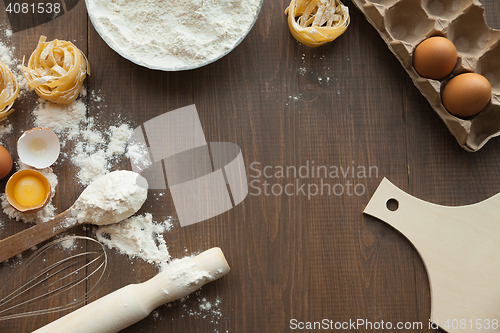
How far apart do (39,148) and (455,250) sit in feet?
3.10

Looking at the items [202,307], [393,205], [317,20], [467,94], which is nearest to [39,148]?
[202,307]

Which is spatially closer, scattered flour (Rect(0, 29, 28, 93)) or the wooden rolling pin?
the wooden rolling pin

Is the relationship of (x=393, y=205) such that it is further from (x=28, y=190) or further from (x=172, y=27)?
(x=28, y=190)

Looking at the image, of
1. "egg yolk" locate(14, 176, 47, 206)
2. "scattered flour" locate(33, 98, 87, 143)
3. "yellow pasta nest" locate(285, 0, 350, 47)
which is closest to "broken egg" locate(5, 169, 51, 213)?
"egg yolk" locate(14, 176, 47, 206)

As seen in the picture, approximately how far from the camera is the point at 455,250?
77cm

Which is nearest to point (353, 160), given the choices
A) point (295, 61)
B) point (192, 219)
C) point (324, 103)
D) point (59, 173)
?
point (324, 103)

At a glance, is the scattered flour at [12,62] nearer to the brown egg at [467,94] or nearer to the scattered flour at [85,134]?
the scattered flour at [85,134]

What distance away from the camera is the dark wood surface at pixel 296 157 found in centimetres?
77

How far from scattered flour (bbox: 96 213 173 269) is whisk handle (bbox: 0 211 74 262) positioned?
8 centimetres

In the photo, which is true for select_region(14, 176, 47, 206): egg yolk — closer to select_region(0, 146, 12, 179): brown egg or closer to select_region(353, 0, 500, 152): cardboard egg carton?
select_region(0, 146, 12, 179): brown egg

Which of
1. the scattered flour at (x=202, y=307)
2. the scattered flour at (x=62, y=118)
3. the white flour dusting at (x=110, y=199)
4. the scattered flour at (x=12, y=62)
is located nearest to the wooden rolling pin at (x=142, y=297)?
the scattered flour at (x=202, y=307)

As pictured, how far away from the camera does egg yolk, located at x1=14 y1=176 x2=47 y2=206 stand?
0.75 metres

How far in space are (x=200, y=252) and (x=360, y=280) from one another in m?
0.36

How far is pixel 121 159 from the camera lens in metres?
0.79
